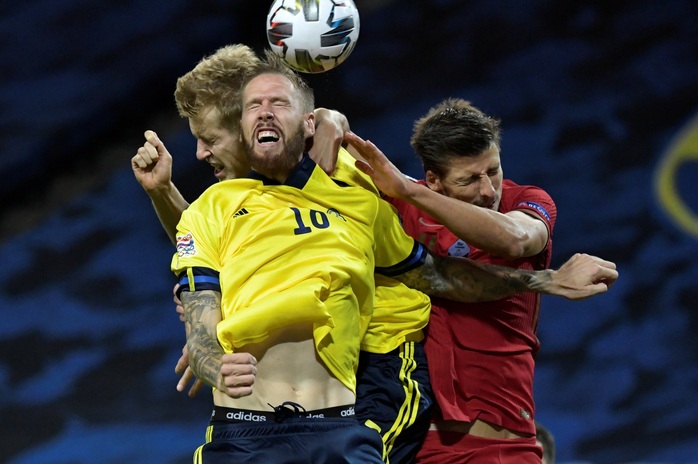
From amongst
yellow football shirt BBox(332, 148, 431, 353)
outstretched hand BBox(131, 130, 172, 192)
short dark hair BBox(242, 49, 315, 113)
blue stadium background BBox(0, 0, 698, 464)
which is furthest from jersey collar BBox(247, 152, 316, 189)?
blue stadium background BBox(0, 0, 698, 464)

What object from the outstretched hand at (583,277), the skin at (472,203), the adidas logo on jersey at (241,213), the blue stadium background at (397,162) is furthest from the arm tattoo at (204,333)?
the blue stadium background at (397,162)

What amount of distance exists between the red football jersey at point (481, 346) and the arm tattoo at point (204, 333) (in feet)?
2.96

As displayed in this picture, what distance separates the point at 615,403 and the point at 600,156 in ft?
5.22

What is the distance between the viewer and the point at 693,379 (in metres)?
7.30

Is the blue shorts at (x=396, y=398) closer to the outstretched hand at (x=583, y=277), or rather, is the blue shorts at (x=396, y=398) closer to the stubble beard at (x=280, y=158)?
the outstretched hand at (x=583, y=277)

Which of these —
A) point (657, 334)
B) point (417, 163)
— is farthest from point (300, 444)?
point (657, 334)

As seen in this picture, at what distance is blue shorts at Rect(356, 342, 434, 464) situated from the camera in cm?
387

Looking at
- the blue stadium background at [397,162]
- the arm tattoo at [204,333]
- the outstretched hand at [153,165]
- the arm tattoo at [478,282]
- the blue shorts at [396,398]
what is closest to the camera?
the arm tattoo at [204,333]

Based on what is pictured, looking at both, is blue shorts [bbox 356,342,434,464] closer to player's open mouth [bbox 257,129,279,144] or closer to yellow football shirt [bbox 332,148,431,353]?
yellow football shirt [bbox 332,148,431,353]

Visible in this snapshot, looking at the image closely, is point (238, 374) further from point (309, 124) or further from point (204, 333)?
point (309, 124)

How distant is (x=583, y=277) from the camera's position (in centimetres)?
400

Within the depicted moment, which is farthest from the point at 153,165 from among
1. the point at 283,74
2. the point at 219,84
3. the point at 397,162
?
the point at 397,162

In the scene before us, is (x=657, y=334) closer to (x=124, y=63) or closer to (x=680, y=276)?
(x=680, y=276)

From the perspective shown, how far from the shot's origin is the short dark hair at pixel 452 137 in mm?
4172
